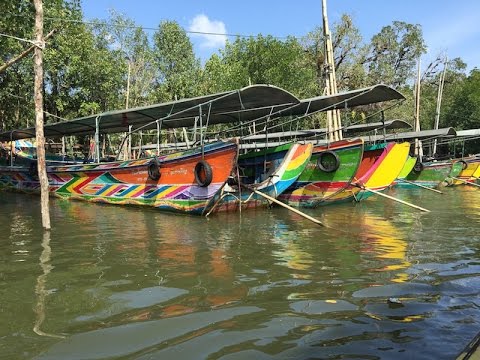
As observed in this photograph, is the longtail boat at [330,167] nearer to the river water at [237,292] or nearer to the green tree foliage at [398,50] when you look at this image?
the river water at [237,292]

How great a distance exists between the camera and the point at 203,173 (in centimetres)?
1009

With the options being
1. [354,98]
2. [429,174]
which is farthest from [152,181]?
[429,174]

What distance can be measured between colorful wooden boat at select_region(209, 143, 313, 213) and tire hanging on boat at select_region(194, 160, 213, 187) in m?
0.53

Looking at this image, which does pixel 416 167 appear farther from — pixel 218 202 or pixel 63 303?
pixel 63 303

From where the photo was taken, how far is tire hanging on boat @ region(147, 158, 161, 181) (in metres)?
11.0

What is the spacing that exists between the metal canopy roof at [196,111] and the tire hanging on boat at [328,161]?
65.2 inches

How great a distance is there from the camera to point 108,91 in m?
26.5

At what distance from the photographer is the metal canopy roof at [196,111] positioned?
1025 centimetres

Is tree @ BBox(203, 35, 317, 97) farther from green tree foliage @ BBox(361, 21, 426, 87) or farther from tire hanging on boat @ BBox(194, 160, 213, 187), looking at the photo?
tire hanging on boat @ BBox(194, 160, 213, 187)

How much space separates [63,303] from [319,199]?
8948 millimetres

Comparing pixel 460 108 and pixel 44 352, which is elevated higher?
pixel 460 108

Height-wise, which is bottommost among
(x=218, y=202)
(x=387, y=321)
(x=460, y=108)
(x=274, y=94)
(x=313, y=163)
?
(x=387, y=321)

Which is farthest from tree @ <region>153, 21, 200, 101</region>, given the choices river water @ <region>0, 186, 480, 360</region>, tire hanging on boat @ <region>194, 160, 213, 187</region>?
river water @ <region>0, 186, 480, 360</region>

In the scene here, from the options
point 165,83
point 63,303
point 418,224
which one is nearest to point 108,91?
point 165,83
